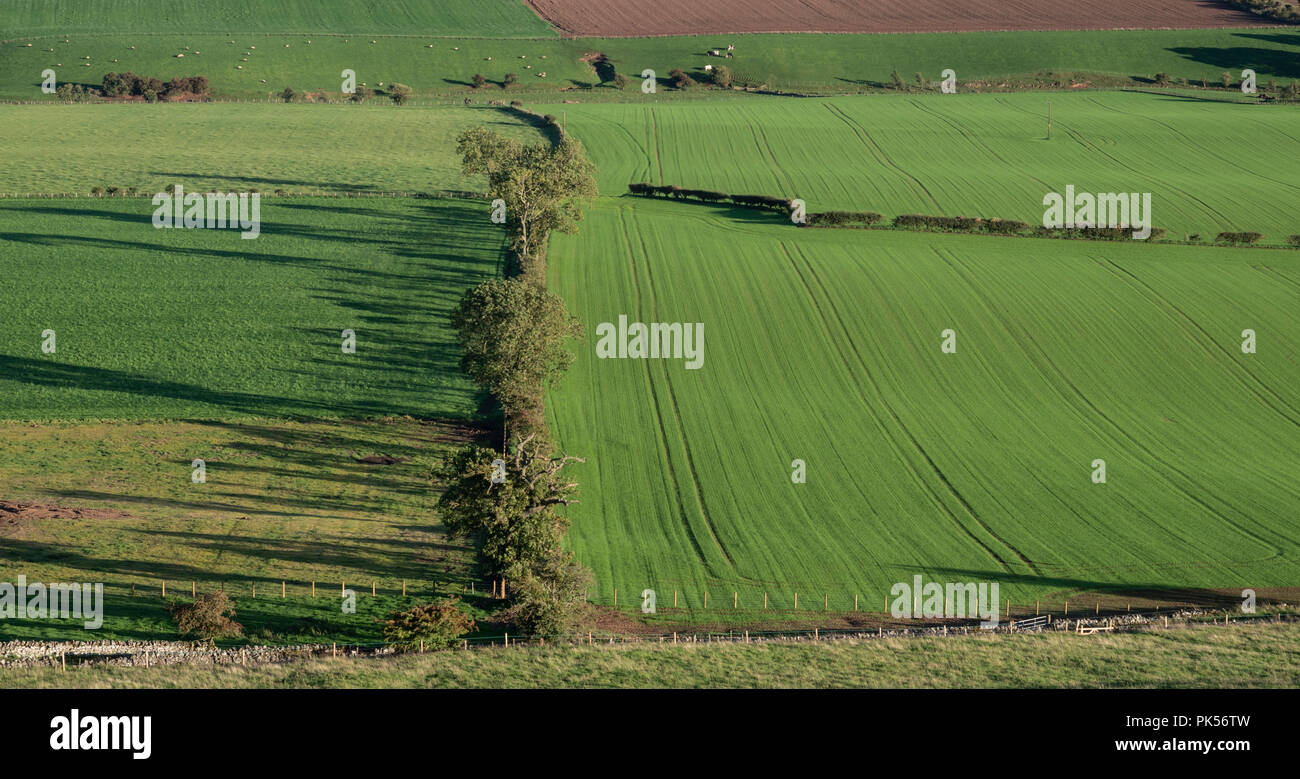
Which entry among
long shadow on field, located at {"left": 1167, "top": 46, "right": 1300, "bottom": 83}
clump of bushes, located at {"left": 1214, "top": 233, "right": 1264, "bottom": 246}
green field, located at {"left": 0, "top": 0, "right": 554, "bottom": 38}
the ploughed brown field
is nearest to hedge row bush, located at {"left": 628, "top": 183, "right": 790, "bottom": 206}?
clump of bushes, located at {"left": 1214, "top": 233, "right": 1264, "bottom": 246}

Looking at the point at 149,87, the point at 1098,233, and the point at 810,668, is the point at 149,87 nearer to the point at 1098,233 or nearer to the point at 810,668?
the point at 1098,233

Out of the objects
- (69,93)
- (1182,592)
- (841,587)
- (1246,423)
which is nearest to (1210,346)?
(1246,423)

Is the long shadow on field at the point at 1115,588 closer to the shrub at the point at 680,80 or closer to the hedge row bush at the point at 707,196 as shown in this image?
the hedge row bush at the point at 707,196

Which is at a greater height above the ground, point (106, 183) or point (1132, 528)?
point (106, 183)

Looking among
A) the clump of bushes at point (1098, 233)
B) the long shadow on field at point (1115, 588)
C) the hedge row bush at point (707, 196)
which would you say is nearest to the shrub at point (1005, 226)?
the clump of bushes at point (1098, 233)

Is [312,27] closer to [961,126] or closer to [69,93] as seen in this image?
[69,93]
